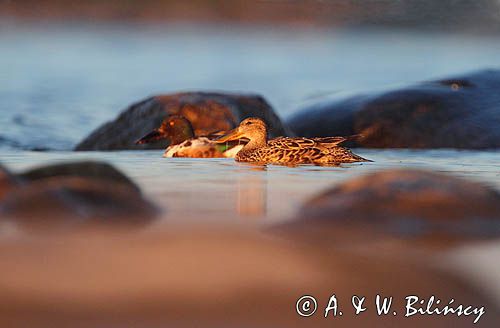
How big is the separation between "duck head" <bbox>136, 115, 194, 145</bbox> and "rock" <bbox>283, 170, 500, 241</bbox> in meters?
5.34

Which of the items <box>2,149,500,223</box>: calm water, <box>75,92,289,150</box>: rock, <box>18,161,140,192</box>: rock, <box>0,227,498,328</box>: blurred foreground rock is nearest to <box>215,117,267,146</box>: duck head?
<box>2,149,500,223</box>: calm water

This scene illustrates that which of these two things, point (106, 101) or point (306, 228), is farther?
point (106, 101)

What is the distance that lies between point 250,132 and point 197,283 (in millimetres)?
5608

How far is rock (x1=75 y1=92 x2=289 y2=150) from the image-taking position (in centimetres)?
1042

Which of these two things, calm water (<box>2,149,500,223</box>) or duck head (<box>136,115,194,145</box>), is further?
duck head (<box>136,115,194,145</box>)

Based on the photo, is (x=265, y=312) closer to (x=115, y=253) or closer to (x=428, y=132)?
(x=115, y=253)

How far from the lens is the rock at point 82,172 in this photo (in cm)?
424

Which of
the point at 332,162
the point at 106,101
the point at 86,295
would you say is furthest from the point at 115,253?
the point at 106,101

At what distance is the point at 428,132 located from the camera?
35.4ft

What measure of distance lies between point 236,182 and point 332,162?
1934 mm

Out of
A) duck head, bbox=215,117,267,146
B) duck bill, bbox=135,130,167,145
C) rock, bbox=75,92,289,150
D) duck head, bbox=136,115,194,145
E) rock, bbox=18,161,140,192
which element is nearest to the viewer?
Answer: rock, bbox=18,161,140,192

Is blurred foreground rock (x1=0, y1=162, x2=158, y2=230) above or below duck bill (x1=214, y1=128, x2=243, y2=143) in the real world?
above

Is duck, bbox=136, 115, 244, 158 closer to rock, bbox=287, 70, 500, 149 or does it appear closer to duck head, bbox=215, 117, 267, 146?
duck head, bbox=215, 117, 267, 146

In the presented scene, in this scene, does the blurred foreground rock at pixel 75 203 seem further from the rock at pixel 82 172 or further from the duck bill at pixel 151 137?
the duck bill at pixel 151 137
